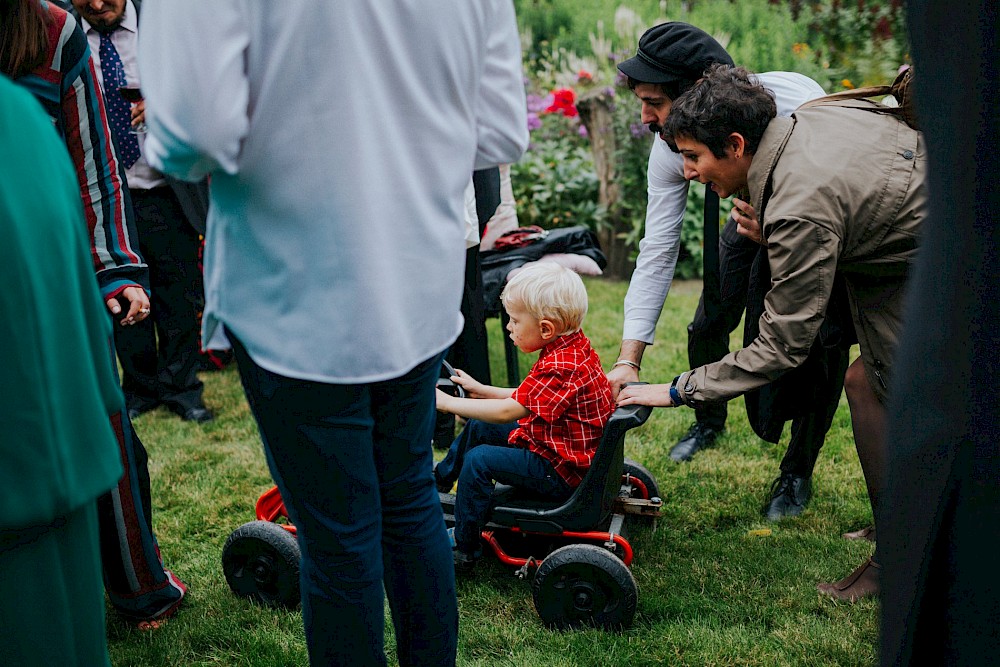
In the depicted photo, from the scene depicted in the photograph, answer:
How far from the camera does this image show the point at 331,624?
1747mm

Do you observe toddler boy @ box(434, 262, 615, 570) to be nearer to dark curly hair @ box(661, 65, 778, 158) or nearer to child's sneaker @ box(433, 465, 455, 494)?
child's sneaker @ box(433, 465, 455, 494)

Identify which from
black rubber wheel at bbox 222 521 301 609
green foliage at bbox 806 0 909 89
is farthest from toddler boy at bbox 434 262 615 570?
green foliage at bbox 806 0 909 89

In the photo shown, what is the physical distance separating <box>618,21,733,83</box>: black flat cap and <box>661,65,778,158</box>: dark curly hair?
45cm

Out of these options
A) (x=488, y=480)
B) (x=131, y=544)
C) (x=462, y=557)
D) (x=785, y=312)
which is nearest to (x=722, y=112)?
(x=785, y=312)

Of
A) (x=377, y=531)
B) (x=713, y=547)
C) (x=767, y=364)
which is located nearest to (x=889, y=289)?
(x=767, y=364)

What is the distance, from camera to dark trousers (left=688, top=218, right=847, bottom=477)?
3.33 m

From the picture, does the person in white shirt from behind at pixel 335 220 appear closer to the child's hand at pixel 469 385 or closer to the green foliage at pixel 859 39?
the child's hand at pixel 469 385

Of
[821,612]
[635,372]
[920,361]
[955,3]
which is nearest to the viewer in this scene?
[955,3]

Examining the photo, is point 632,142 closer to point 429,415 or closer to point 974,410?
point 429,415

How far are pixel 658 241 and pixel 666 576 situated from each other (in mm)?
1176

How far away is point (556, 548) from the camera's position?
2.91 meters

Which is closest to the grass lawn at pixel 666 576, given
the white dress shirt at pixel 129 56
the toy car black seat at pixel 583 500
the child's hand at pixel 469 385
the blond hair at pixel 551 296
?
the toy car black seat at pixel 583 500

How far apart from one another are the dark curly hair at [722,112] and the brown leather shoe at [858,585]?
1317mm

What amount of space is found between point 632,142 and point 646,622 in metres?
4.77
